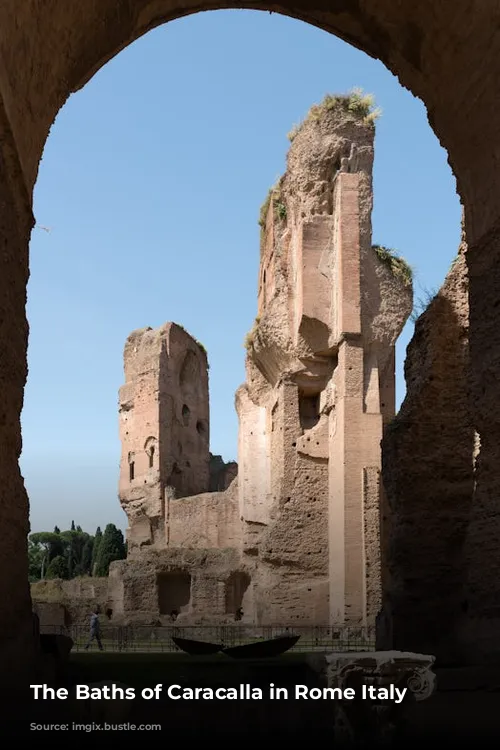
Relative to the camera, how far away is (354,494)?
21.0 m

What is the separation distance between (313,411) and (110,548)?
113ft

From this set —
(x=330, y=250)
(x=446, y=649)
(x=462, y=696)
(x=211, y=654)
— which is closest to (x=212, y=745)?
(x=462, y=696)

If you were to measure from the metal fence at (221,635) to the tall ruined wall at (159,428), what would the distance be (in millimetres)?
15511

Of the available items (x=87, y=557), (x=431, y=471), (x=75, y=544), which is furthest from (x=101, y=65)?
(x=75, y=544)

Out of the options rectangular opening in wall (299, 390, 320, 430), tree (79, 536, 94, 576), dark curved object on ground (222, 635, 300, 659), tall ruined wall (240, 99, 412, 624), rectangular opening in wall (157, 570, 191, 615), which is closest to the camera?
dark curved object on ground (222, 635, 300, 659)

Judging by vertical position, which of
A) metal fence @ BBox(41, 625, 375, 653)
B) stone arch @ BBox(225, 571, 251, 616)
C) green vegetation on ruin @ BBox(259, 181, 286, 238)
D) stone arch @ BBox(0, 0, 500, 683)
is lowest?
metal fence @ BBox(41, 625, 375, 653)

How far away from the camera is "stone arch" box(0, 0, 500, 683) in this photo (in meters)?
6.79

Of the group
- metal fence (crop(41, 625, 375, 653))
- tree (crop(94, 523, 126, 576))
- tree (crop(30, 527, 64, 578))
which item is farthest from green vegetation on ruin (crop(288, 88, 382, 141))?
tree (crop(30, 527, 64, 578))

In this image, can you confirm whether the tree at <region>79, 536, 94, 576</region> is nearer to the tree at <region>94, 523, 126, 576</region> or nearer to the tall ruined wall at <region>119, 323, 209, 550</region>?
the tree at <region>94, 523, 126, 576</region>

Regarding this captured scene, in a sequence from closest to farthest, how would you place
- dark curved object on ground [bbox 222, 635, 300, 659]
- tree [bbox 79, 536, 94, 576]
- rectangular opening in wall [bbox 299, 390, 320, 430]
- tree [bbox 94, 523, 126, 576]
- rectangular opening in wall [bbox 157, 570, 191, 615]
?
dark curved object on ground [bbox 222, 635, 300, 659] < rectangular opening in wall [bbox 299, 390, 320, 430] < rectangular opening in wall [bbox 157, 570, 191, 615] < tree [bbox 94, 523, 126, 576] < tree [bbox 79, 536, 94, 576]

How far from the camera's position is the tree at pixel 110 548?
55094 mm

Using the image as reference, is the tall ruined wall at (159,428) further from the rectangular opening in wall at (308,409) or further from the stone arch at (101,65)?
the stone arch at (101,65)

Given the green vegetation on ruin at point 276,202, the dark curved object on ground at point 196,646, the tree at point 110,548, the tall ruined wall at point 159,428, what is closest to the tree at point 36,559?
the tree at point 110,548

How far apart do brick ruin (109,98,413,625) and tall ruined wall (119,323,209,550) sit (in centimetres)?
895
